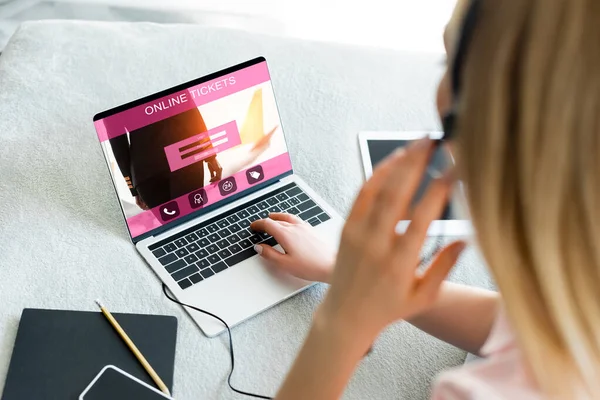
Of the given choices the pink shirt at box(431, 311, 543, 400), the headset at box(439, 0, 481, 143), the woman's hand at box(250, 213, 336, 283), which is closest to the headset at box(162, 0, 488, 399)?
the headset at box(439, 0, 481, 143)

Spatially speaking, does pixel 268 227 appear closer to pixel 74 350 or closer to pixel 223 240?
pixel 223 240

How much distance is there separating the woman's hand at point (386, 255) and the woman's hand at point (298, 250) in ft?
0.73

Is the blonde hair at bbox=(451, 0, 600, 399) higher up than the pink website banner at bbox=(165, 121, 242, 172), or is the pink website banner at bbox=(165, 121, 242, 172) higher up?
the blonde hair at bbox=(451, 0, 600, 399)

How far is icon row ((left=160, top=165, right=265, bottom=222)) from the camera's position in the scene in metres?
0.92

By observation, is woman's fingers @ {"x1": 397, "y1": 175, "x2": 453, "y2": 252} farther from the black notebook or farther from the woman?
the black notebook

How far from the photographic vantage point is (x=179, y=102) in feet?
2.92

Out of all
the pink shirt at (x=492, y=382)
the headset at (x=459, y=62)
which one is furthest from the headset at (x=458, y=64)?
the pink shirt at (x=492, y=382)

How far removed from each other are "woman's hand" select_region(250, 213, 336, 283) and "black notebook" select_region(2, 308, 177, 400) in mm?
143

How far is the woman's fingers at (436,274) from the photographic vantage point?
0.60 metres

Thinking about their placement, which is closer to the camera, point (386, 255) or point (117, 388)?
point (386, 255)

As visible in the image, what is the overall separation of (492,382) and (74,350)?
0.42 m

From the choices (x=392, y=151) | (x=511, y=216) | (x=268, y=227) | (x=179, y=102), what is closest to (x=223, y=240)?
(x=268, y=227)

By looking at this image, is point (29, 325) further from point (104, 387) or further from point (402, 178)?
point (402, 178)

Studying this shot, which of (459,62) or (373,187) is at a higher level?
(459,62)
